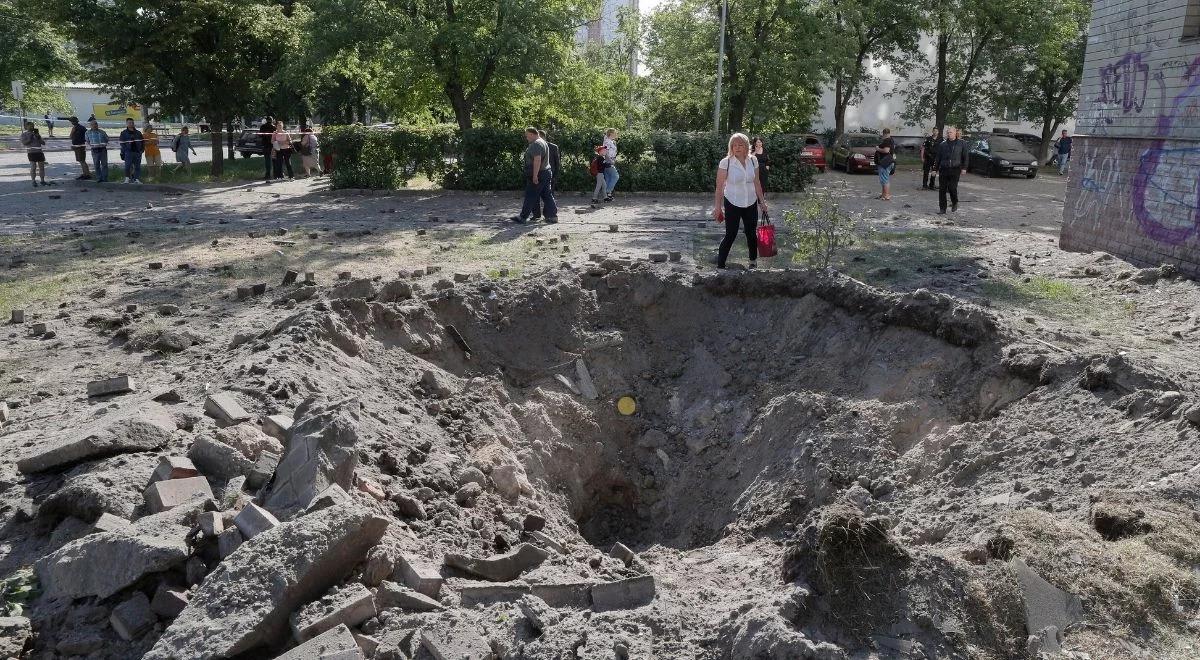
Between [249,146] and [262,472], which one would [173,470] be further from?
[249,146]

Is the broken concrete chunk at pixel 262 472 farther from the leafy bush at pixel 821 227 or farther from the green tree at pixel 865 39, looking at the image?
the green tree at pixel 865 39

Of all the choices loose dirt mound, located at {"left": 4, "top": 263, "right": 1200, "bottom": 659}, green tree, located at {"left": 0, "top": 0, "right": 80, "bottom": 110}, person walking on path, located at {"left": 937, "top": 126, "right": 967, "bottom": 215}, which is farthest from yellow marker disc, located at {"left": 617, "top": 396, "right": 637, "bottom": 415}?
green tree, located at {"left": 0, "top": 0, "right": 80, "bottom": 110}

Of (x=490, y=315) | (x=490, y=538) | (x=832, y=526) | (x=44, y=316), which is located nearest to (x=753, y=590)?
(x=832, y=526)

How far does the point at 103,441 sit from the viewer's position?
4699mm

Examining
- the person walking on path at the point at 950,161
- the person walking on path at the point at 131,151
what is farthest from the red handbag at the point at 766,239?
the person walking on path at the point at 131,151

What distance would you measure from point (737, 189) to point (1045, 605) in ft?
21.7

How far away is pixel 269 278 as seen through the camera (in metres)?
10.5

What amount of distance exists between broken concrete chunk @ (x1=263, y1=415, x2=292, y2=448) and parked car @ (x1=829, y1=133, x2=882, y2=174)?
28299 millimetres

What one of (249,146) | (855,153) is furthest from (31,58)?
(855,153)

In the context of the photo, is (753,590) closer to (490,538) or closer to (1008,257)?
(490,538)

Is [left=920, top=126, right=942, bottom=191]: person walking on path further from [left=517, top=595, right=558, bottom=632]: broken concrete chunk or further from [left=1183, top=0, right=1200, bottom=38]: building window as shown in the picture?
[left=517, top=595, right=558, bottom=632]: broken concrete chunk

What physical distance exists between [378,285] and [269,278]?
275cm

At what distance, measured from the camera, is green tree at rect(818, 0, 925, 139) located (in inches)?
993

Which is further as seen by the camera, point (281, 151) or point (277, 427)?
point (281, 151)
